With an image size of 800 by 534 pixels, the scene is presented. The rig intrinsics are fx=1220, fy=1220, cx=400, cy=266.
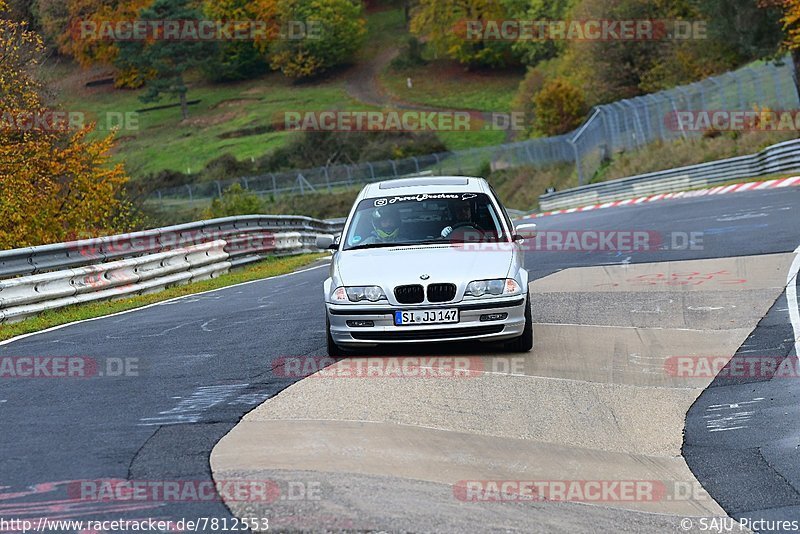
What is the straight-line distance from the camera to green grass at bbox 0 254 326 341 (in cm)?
1543

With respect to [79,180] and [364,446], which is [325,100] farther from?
[364,446]

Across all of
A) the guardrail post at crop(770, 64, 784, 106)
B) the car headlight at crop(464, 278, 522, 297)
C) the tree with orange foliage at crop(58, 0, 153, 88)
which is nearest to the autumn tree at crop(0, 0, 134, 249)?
the car headlight at crop(464, 278, 522, 297)

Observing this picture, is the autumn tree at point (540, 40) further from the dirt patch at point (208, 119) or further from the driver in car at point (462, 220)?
the driver in car at point (462, 220)

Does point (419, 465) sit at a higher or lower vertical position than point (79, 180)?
higher

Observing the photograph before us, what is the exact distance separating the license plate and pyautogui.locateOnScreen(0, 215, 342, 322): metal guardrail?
7.24 m

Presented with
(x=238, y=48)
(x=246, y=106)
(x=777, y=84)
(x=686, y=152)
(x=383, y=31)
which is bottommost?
(x=246, y=106)

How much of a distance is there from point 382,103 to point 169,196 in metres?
37.1

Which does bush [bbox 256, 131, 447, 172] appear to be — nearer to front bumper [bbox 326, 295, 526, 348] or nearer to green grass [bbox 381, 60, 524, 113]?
green grass [bbox 381, 60, 524, 113]

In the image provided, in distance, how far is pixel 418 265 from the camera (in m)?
10.9

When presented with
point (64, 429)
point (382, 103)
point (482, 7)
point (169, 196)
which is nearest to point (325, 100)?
point (382, 103)

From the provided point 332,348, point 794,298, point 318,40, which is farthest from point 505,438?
point 318,40

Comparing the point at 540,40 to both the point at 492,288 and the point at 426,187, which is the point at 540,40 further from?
the point at 492,288

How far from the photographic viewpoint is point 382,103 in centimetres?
10544

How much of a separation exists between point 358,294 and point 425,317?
25.2 inches
